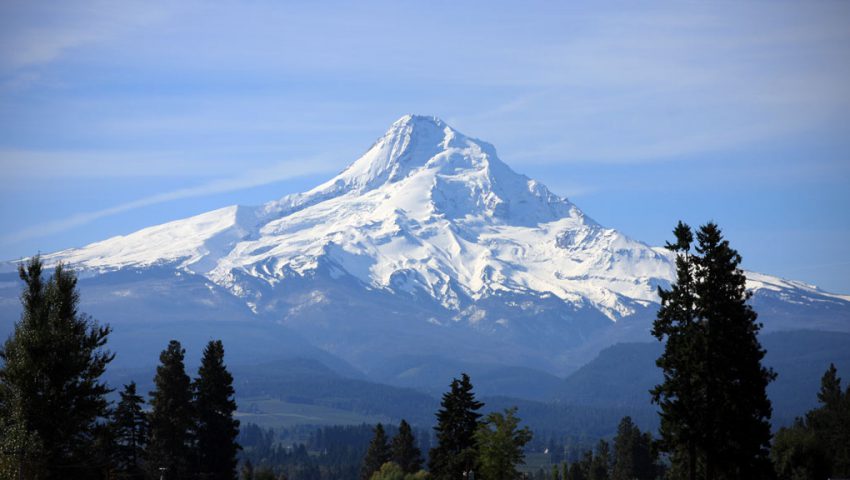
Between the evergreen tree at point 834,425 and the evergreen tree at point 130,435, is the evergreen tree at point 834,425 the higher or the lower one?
the higher one

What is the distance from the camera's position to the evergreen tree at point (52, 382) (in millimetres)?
66688

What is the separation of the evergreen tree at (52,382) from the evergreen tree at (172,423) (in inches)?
822

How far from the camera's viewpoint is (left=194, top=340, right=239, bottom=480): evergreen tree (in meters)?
93.8

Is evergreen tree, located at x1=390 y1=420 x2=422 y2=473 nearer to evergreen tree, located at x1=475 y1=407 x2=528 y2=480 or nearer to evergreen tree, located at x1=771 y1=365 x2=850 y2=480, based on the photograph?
evergreen tree, located at x1=475 y1=407 x2=528 y2=480

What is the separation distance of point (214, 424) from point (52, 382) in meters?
27.7

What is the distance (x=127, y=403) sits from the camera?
306 feet

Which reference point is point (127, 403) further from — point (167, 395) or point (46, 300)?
point (46, 300)

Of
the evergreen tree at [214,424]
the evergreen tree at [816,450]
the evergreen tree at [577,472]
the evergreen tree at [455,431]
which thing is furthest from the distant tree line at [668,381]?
the evergreen tree at [577,472]

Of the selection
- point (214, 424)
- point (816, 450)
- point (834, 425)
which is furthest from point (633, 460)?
point (214, 424)

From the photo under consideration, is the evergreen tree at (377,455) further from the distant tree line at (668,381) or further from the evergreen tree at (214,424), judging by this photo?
the distant tree line at (668,381)

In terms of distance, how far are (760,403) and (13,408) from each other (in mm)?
42609

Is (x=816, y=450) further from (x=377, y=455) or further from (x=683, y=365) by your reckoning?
(x=377, y=455)

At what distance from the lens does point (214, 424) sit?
94.2 meters

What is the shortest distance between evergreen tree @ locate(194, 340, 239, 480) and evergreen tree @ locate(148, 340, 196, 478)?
2.82ft
